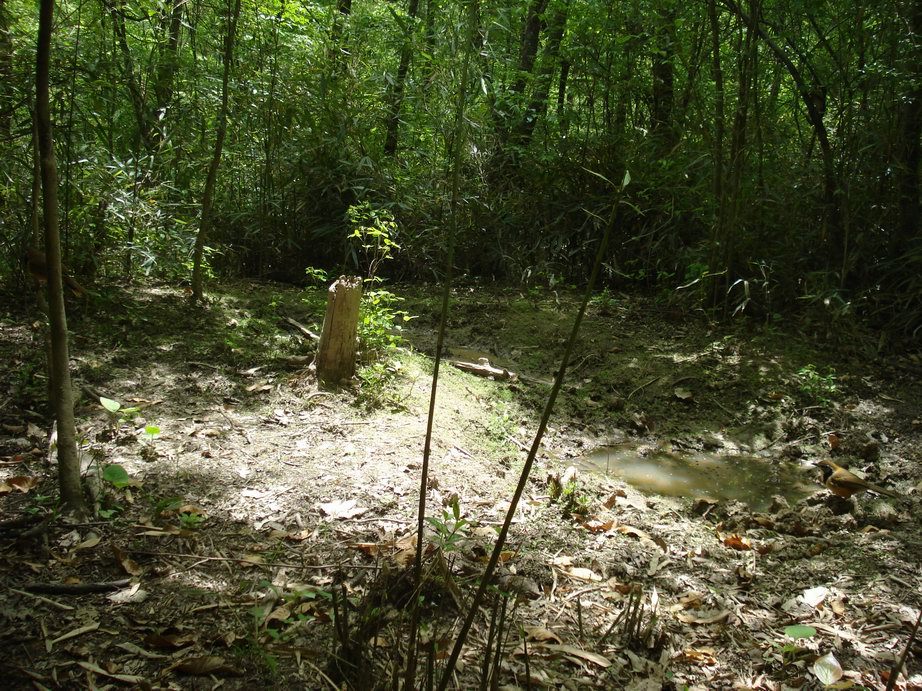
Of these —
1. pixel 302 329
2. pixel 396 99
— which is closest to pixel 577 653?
pixel 302 329

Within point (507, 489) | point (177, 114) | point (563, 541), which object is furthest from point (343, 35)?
point (563, 541)

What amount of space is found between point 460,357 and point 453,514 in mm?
2214

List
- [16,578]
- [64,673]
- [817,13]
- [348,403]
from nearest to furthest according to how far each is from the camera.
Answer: [64,673]
[16,578]
[348,403]
[817,13]

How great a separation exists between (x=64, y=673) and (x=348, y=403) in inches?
73.9

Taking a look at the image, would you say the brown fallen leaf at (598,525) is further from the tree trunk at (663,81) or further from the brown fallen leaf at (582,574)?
the tree trunk at (663,81)

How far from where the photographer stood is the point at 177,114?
5.01 meters

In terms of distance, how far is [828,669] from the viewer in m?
1.65

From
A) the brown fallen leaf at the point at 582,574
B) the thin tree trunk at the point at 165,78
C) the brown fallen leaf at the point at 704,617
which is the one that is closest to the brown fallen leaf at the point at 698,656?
the brown fallen leaf at the point at 704,617

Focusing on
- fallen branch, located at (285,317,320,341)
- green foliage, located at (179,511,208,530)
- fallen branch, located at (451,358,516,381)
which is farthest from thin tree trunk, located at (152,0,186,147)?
green foliage, located at (179,511,208,530)

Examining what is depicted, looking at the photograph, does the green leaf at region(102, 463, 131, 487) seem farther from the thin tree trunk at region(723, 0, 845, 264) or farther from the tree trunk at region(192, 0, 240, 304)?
the thin tree trunk at region(723, 0, 845, 264)

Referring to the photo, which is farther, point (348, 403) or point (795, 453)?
point (795, 453)

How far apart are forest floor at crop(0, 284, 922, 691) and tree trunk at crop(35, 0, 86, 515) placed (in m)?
0.10

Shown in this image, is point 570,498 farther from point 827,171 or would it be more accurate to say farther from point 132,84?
point 132,84

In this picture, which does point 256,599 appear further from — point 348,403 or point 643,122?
point 643,122
